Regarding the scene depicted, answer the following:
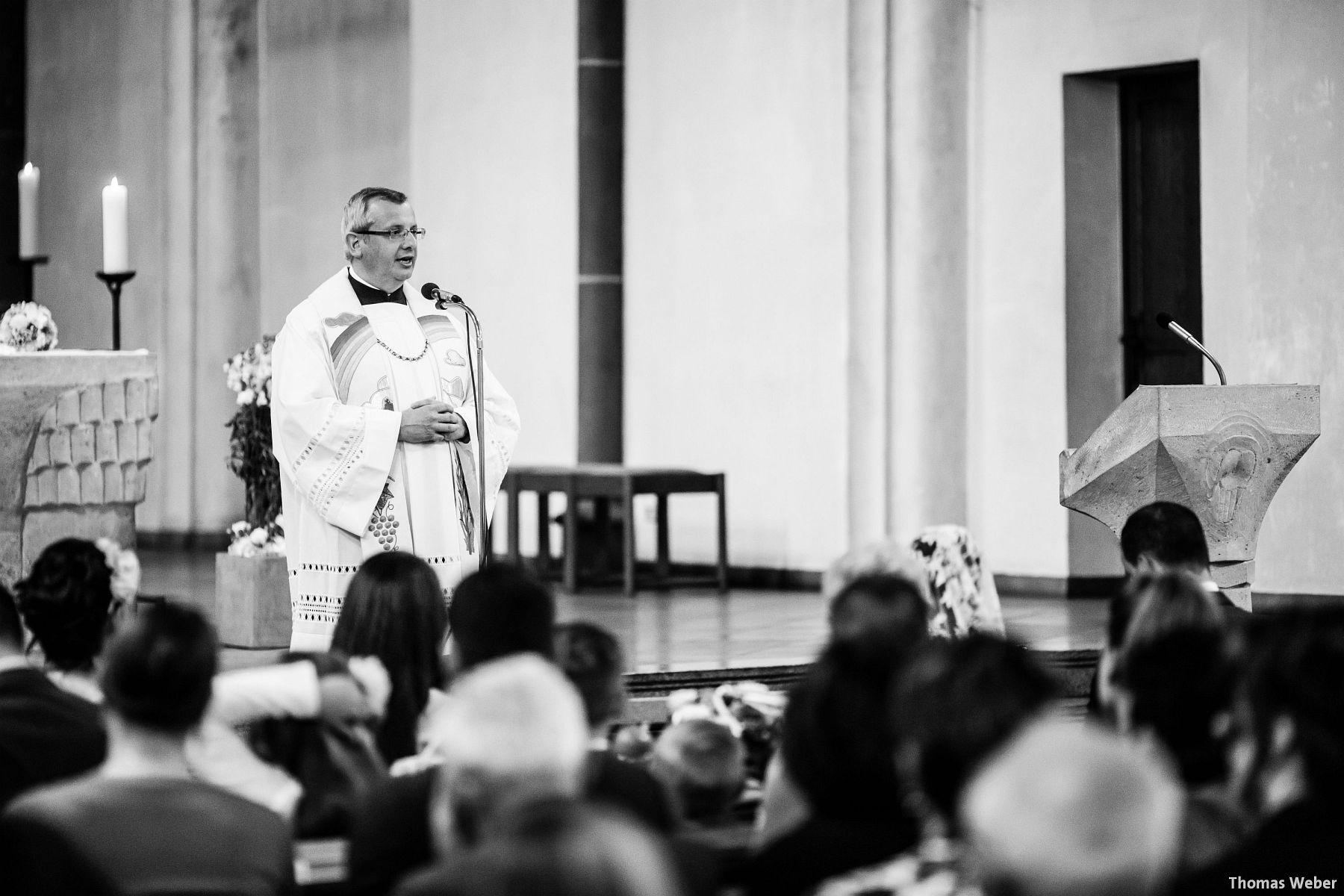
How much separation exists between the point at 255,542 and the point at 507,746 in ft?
21.5

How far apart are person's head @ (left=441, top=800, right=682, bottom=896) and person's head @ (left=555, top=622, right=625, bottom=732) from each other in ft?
4.42

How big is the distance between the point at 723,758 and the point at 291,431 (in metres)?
2.61

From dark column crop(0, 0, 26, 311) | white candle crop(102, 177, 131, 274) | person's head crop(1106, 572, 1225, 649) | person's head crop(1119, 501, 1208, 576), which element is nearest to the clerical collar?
white candle crop(102, 177, 131, 274)

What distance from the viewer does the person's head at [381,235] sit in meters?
5.70

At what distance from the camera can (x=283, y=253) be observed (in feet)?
44.5

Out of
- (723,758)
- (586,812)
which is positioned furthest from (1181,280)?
(586,812)

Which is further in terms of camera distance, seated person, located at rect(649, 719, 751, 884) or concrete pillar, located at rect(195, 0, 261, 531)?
concrete pillar, located at rect(195, 0, 261, 531)

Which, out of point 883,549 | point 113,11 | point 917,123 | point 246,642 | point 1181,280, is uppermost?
point 113,11

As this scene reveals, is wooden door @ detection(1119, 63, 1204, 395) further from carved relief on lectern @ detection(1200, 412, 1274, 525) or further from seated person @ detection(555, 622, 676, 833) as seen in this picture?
seated person @ detection(555, 622, 676, 833)

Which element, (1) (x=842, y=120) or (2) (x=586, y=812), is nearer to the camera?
(2) (x=586, y=812)

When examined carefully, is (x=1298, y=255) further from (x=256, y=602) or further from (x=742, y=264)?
(x=256, y=602)

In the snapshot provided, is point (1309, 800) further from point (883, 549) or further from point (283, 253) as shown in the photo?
point (283, 253)

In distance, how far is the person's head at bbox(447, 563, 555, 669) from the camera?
3.23 metres

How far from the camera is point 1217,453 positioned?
23.8ft
